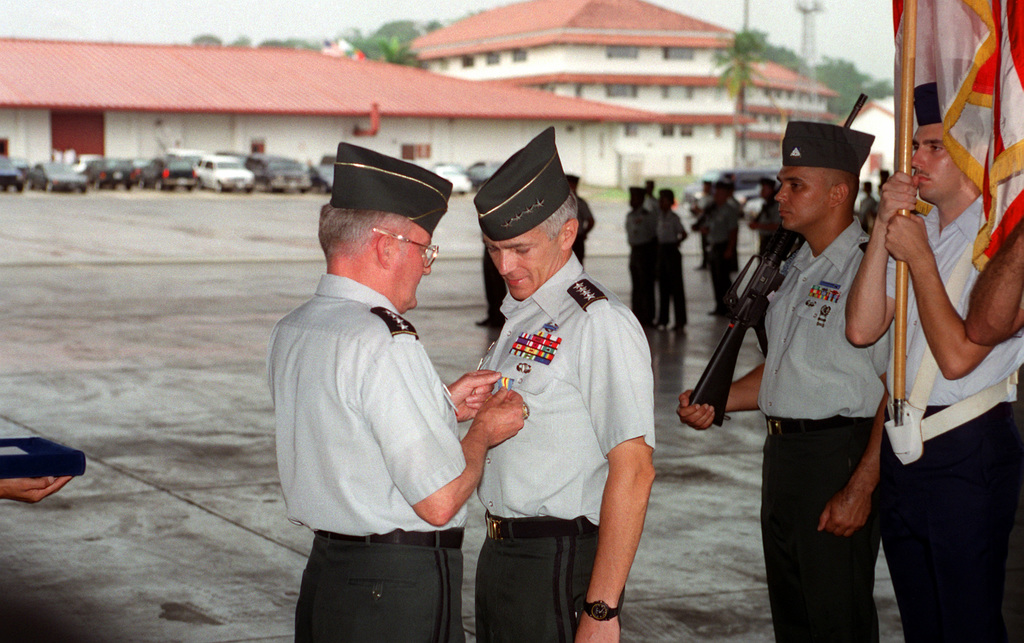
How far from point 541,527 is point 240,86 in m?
52.4

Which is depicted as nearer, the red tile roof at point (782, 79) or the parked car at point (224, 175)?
the parked car at point (224, 175)

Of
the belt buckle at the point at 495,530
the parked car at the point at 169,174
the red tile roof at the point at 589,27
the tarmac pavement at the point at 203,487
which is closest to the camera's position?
the belt buckle at the point at 495,530

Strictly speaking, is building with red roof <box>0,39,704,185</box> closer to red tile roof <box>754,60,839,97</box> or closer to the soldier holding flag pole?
red tile roof <box>754,60,839,97</box>

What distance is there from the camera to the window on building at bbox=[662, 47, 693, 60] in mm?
75562

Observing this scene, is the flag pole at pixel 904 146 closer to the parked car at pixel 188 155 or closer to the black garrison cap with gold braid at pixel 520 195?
the black garrison cap with gold braid at pixel 520 195

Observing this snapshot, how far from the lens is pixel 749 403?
4055mm

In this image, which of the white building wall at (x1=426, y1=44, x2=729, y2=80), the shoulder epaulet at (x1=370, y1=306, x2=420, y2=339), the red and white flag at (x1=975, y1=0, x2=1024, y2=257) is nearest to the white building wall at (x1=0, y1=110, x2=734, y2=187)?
the white building wall at (x1=426, y1=44, x2=729, y2=80)

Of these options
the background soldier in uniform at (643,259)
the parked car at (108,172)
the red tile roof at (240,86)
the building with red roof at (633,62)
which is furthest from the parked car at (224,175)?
the background soldier in uniform at (643,259)

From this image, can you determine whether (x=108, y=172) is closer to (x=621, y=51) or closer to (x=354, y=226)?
(x=621, y=51)

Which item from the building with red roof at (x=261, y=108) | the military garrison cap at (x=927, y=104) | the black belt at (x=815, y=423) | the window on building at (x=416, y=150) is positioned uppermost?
the building with red roof at (x=261, y=108)

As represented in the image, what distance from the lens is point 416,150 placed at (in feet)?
185

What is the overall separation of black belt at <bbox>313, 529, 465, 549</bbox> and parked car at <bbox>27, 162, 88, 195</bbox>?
137ft

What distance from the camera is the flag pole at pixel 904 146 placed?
10.1ft

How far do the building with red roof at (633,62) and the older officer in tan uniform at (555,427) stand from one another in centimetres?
6644
